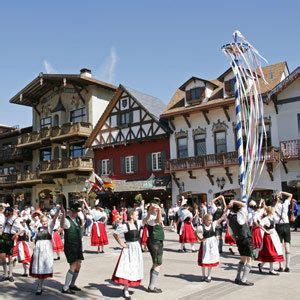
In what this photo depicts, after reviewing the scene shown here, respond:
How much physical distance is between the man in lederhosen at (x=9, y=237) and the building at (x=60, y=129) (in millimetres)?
24429

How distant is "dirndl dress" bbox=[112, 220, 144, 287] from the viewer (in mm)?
8750

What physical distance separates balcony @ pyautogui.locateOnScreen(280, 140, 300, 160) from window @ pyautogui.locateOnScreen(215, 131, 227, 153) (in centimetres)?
448

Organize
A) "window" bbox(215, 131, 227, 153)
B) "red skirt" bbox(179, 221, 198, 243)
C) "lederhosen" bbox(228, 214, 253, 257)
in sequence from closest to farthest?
1. "lederhosen" bbox(228, 214, 253, 257)
2. "red skirt" bbox(179, 221, 198, 243)
3. "window" bbox(215, 131, 227, 153)

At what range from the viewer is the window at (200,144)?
30.6 m

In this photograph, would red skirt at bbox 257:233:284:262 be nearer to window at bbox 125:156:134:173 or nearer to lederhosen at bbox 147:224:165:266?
lederhosen at bbox 147:224:165:266

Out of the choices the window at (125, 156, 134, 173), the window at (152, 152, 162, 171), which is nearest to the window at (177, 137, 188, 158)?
the window at (152, 152, 162, 171)

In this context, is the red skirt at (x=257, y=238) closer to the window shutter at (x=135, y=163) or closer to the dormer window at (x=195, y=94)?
the dormer window at (x=195, y=94)

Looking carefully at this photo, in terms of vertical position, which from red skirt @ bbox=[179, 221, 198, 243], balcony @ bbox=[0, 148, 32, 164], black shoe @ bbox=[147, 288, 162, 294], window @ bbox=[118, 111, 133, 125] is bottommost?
black shoe @ bbox=[147, 288, 162, 294]

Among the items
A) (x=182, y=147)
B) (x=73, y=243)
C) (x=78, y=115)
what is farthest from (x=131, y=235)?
(x=78, y=115)

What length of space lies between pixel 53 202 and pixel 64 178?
3.02 m

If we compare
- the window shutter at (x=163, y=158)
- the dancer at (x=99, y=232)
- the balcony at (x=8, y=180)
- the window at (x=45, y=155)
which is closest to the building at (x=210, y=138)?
the window shutter at (x=163, y=158)

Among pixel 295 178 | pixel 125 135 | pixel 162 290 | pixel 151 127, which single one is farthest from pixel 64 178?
pixel 162 290

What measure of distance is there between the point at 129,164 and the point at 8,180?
14546 millimetres

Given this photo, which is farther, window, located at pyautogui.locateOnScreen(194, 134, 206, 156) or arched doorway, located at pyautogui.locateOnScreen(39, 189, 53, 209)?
arched doorway, located at pyautogui.locateOnScreen(39, 189, 53, 209)
